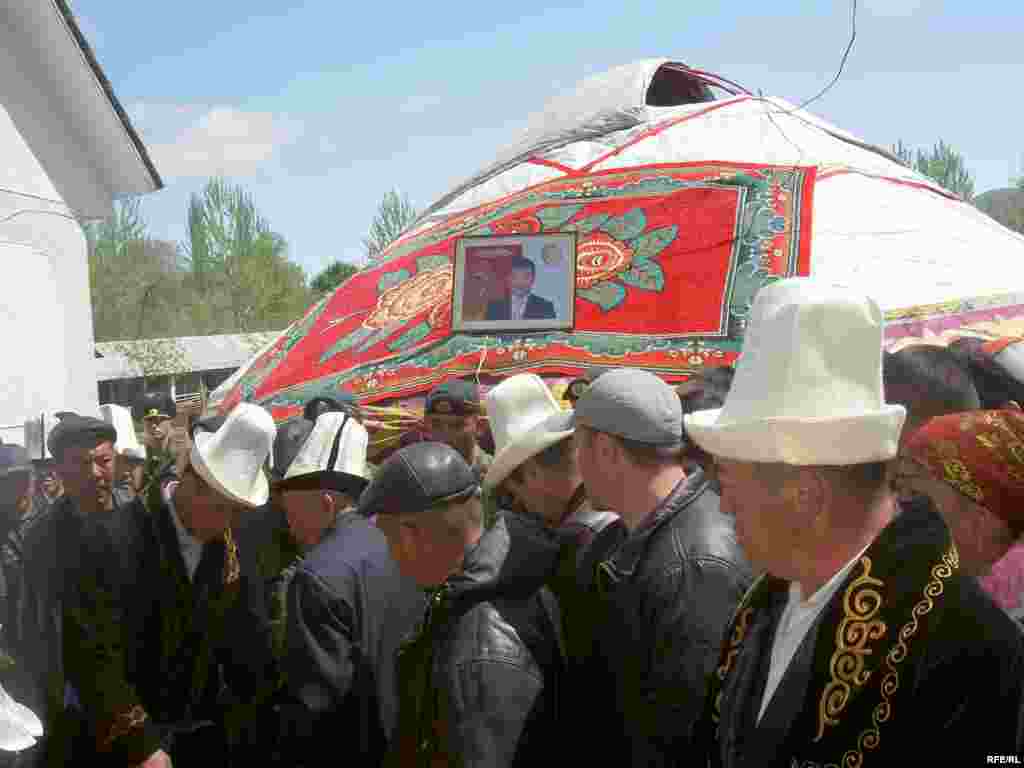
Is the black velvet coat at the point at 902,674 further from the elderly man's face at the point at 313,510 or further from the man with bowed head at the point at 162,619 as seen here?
the man with bowed head at the point at 162,619

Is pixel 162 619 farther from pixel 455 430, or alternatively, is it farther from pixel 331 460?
pixel 455 430

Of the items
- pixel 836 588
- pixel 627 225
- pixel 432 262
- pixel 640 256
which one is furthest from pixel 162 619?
pixel 432 262

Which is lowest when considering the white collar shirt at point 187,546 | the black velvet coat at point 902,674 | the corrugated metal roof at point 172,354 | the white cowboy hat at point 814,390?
the corrugated metal roof at point 172,354

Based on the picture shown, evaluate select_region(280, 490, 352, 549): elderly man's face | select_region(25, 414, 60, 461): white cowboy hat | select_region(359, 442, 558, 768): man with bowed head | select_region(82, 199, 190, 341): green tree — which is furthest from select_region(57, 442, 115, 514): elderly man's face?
select_region(82, 199, 190, 341): green tree

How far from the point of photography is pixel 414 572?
2373 mm

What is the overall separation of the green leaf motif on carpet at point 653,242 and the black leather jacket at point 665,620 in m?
5.61

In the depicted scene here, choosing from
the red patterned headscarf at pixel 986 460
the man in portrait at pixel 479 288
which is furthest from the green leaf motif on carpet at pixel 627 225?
the red patterned headscarf at pixel 986 460

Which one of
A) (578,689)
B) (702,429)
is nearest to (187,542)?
(578,689)

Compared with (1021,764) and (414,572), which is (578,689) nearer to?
(414,572)

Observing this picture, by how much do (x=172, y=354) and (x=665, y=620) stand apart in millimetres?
24398

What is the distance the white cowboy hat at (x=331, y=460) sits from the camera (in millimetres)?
3414

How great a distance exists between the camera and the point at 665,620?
89.4 inches

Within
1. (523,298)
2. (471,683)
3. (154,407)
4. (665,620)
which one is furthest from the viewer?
(154,407)

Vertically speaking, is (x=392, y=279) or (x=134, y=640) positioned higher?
(x=392, y=279)
